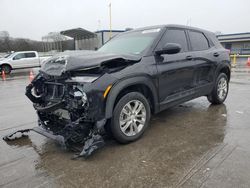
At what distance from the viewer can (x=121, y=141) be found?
3.45 metres

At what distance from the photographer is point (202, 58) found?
15.8 feet

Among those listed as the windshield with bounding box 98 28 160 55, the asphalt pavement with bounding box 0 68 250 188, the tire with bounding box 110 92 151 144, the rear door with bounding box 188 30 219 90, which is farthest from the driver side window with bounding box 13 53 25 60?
the tire with bounding box 110 92 151 144

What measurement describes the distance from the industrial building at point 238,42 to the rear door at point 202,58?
36.8m

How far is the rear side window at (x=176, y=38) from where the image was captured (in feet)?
13.6

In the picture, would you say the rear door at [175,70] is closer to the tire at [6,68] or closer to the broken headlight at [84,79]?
the broken headlight at [84,79]

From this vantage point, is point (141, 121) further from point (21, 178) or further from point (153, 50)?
point (21, 178)

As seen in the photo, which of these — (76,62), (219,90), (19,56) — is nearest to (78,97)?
(76,62)

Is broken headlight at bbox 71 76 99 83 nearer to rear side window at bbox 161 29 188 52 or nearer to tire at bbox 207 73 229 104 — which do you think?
rear side window at bbox 161 29 188 52

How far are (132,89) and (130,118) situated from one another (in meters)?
0.48

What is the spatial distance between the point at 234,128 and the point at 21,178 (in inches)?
142

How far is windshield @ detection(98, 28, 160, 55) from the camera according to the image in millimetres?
4000

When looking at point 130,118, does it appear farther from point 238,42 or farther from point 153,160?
point 238,42

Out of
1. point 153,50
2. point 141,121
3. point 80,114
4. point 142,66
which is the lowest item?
point 141,121

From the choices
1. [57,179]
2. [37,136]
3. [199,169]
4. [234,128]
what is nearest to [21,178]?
[57,179]
